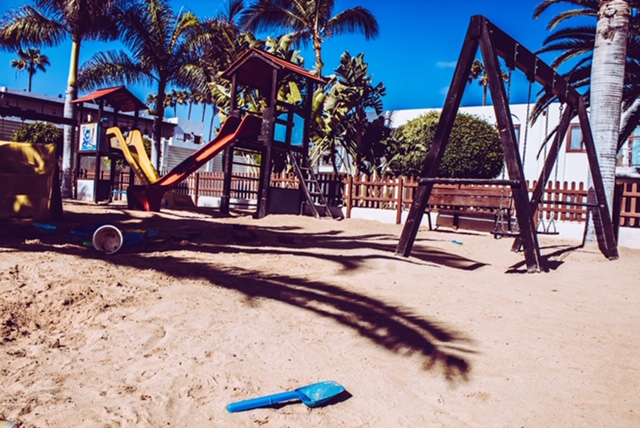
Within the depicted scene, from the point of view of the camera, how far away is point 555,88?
24.6ft

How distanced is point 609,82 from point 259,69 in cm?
898

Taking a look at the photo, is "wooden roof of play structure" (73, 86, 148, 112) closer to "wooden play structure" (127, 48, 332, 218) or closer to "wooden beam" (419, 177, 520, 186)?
"wooden play structure" (127, 48, 332, 218)

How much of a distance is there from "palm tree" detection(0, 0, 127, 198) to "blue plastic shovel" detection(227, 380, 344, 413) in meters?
16.2

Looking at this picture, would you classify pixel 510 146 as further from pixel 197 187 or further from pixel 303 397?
pixel 197 187

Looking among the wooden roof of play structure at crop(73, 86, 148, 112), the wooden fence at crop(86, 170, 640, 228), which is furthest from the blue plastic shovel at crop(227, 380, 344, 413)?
the wooden roof of play structure at crop(73, 86, 148, 112)

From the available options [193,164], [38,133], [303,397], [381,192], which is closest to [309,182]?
[381,192]

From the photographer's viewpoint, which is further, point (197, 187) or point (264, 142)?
point (197, 187)

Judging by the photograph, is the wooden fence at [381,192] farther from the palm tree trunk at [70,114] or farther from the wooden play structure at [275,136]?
the palm tree trunk at [70,114]

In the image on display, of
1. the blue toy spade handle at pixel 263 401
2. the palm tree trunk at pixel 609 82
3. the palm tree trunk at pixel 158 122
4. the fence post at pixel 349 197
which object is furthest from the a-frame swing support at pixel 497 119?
the palm tree trunk at pixel 158 122

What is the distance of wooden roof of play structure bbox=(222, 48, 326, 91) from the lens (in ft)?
44.5

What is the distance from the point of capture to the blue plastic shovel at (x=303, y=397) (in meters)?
2.45

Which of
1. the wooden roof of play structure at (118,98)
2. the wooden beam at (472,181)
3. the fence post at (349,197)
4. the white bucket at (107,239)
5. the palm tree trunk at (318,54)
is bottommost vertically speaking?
the white bucket at (107,239)

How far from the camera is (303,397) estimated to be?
2.55 metres

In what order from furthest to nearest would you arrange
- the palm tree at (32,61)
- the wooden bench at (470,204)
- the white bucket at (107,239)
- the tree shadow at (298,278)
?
the palm tree at (32,61), the wooden bench at (470,204), the white bucket at (107,239), the tree shadow at (298,278)
